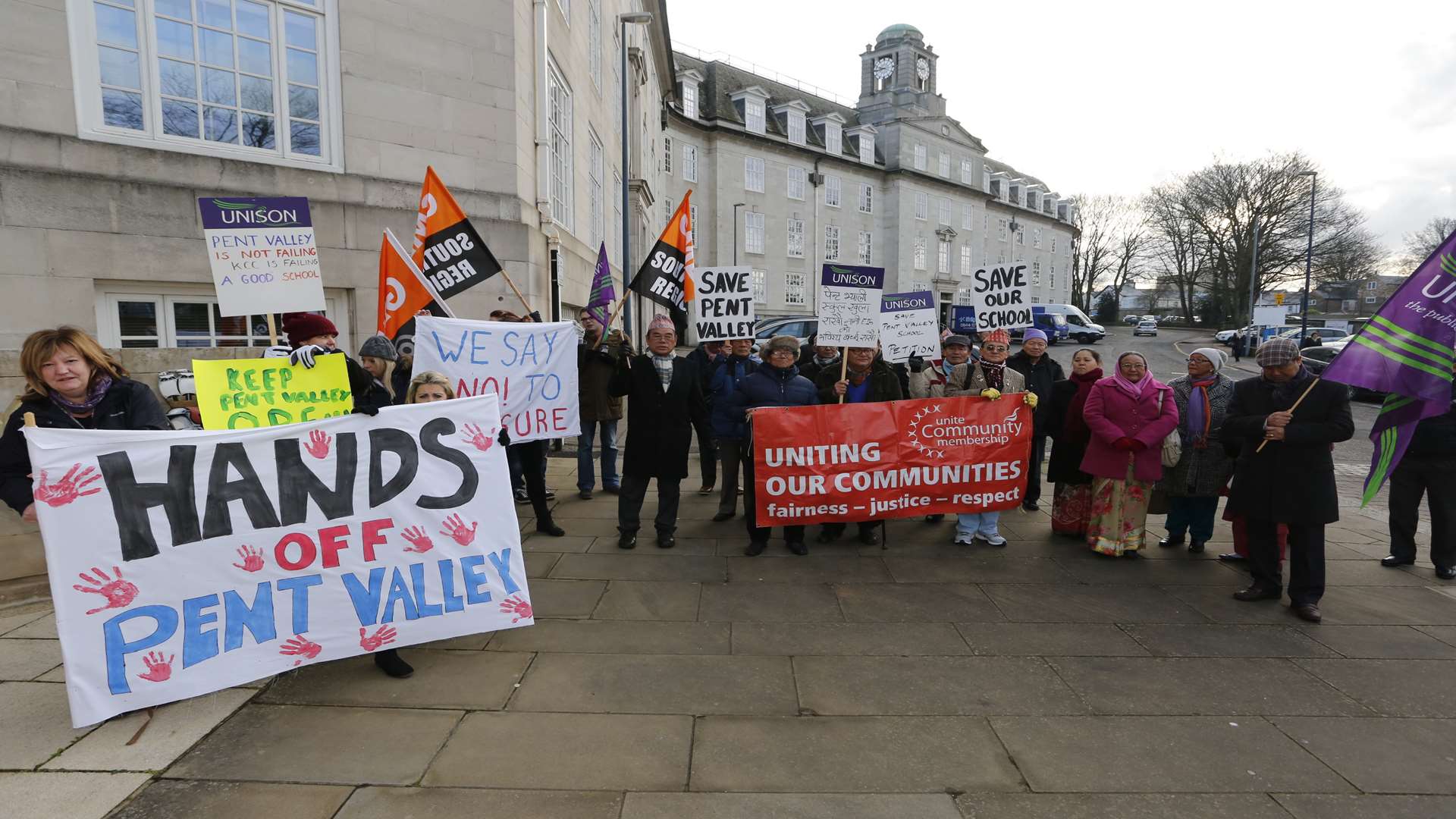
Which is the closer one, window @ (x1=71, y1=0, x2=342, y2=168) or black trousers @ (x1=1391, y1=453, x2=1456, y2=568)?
black trousers @ (x1=1391, y1=453, x2=1456, y2=568)

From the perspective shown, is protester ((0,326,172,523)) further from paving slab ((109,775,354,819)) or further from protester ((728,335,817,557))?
protester ((728,335,817,557))

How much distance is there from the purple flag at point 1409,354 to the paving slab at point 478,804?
16.0 feet

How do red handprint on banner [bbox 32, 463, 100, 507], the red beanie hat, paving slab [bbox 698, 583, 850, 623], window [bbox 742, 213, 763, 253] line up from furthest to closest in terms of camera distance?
window [bbox 742, 213, 763, 253] < the red beanie hat < paving slab [bbox 698, 583, 850, 623] < red handprint on banner [bbox 32, 463, 100, 507]

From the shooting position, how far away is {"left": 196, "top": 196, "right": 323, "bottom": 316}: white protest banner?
18.6ft

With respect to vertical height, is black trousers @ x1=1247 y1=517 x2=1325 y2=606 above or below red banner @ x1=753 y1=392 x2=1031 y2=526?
below

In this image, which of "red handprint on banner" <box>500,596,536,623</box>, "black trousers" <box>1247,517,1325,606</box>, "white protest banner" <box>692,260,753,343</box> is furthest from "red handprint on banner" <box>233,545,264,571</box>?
"black trousers" <box>1247,517,1325,606</box>

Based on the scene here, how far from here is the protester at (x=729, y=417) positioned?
675cm

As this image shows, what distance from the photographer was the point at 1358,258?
52.5 metres

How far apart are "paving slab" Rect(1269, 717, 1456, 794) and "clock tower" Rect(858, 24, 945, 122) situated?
57361 millimetres

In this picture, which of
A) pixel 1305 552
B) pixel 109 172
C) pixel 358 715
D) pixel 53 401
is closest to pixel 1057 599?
pixel 1305 552

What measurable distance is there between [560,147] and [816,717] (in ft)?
40.6

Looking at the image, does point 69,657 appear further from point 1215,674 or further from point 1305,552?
point 1305,552

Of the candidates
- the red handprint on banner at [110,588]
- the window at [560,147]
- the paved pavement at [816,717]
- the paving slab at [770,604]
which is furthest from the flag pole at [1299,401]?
the window at [560,147]

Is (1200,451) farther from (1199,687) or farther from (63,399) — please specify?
(63,399)
